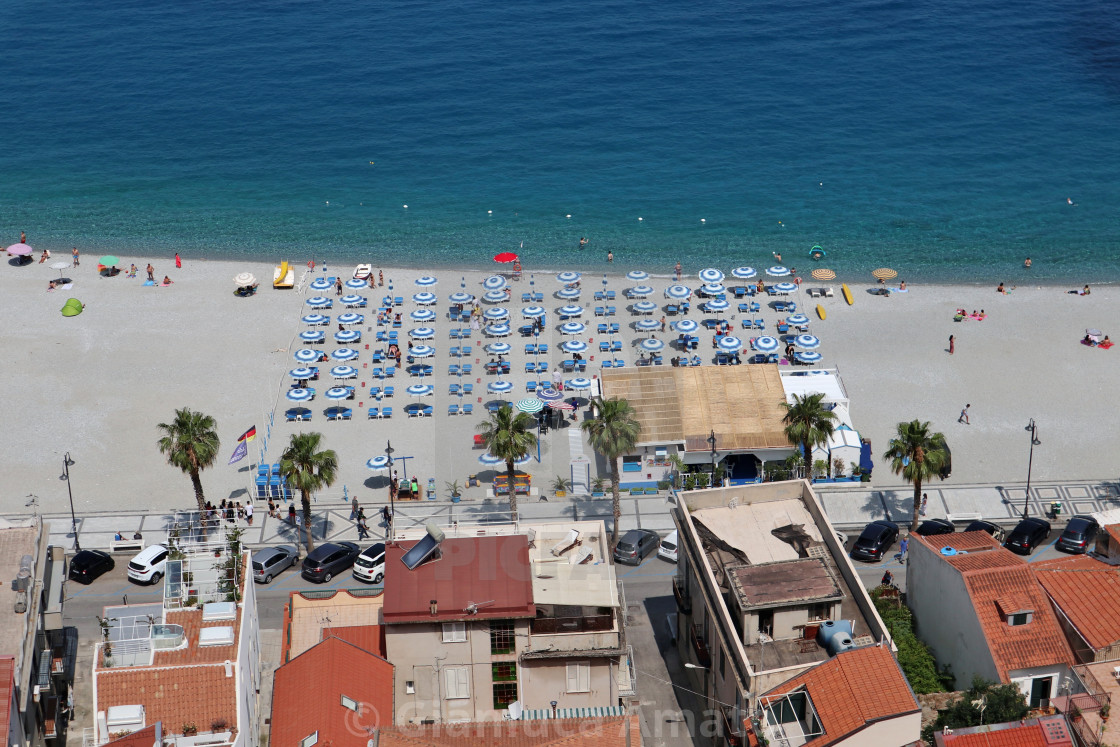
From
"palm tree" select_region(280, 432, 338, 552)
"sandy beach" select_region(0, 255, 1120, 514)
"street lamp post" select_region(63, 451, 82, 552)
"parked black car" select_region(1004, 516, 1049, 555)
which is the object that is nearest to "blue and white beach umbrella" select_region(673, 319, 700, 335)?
"sandy beach" select_region(0, 255, 1120, 514)

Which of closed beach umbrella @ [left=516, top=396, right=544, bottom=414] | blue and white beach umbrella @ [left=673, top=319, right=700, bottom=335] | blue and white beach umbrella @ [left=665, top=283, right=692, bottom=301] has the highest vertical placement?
blue and white beach umbrella @ [left=665, top=283, right=692, bottom=301]

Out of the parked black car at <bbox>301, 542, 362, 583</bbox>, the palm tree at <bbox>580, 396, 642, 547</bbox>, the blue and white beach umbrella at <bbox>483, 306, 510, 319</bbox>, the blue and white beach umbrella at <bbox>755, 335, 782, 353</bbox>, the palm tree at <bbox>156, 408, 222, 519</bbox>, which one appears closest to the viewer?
the palm tree at <bbox>580, 396, 642, 547</bbox>

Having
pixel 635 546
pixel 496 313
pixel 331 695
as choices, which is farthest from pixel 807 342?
pixel 331 695

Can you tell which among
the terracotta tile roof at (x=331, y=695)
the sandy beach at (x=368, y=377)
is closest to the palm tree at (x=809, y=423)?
the sandy beach at (x=368, y=377)

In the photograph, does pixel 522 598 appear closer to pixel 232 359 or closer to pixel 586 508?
pixel 586 508

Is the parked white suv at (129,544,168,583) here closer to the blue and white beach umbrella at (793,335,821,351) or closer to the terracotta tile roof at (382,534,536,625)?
the terracotta tile roof at (382,534,536,625)

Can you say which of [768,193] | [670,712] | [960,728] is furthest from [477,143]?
[960,728]

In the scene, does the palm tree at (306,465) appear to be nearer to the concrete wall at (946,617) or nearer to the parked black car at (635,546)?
the parked black car at (635,546)

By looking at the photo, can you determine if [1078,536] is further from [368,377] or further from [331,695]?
[368,377]
